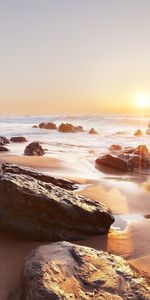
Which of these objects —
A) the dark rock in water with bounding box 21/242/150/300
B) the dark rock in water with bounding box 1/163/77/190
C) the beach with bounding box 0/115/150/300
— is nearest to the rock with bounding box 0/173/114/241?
the beach with bounding box 0/115/150/300

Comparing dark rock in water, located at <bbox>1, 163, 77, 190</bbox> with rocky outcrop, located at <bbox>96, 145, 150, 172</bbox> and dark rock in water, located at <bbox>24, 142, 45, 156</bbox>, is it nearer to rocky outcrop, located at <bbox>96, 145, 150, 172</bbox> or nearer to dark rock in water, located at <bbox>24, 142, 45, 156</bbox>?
rocky outcrop, located at <bbox>96, 145, 150, 172</bbox>

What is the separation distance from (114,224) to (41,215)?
3.06 ft

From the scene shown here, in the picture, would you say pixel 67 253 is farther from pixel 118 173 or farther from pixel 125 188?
pixel 118 173

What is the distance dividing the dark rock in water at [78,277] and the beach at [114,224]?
0.83 ft

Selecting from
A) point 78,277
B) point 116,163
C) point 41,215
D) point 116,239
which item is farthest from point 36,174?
point 116,163

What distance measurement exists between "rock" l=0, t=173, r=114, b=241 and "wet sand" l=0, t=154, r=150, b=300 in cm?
10

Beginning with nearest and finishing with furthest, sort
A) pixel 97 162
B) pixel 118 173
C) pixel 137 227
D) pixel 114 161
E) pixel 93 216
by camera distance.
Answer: pixel 93 216, pixel 137 227, pixel 118 173, pixel 114 161, pixel 97 162

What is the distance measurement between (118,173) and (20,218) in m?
4.29

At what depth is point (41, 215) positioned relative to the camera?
323 centimetres

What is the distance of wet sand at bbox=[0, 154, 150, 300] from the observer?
8.58ft

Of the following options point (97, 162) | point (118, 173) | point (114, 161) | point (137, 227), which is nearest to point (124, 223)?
point (137, 227)

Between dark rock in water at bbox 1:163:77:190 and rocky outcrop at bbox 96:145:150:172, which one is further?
rocky outcrop at bbox 96:145:150:172

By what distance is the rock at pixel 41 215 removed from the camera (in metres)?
3.18

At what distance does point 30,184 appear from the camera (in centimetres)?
350
